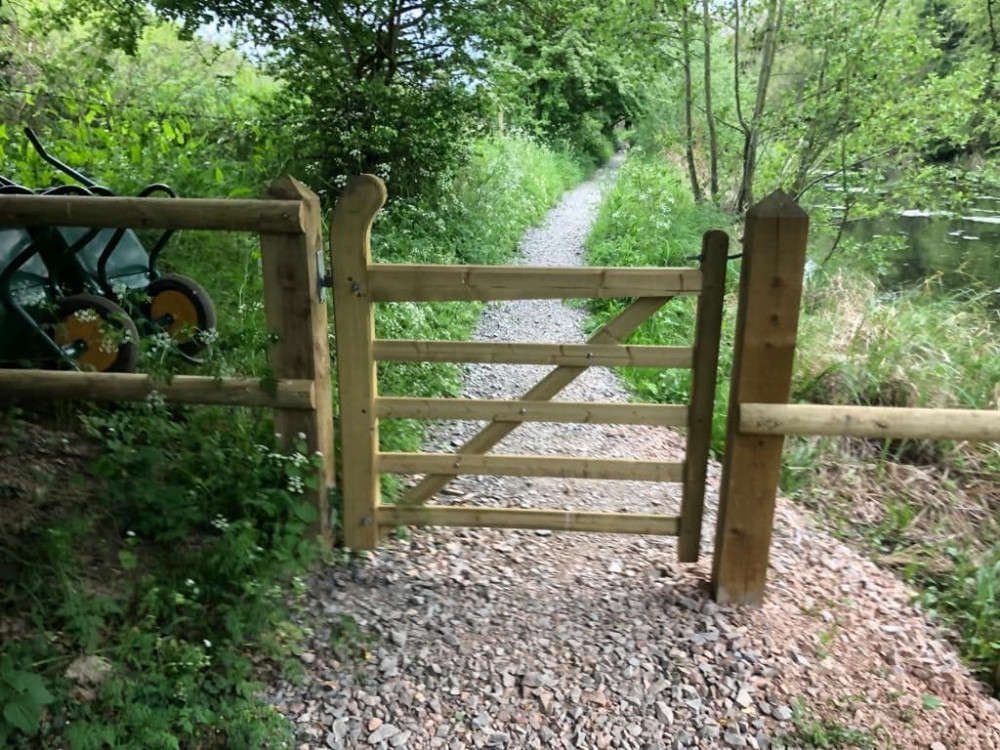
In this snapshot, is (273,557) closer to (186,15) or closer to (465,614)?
(465,614)

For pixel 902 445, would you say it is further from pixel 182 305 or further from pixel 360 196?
pixel 182 305

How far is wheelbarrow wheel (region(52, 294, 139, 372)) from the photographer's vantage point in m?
3.93

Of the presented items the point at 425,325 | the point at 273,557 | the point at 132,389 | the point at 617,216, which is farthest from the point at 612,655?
the point at 617,216

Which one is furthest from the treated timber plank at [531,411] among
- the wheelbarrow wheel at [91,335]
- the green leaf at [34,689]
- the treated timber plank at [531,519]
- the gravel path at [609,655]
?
the wheelbarrow wheel at [91,335]

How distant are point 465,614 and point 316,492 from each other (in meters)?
0.86

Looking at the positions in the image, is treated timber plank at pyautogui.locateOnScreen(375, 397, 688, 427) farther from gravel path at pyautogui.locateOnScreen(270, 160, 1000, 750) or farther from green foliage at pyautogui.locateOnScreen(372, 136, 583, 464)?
green foliage at pyautogui.locateOnScreen(372, 136, 583, 464)

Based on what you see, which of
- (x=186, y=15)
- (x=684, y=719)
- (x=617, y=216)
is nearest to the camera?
(x=684, y=719)

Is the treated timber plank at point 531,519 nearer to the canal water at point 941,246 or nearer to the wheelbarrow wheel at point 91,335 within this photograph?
the wheelbarrow wheel at point 91,335

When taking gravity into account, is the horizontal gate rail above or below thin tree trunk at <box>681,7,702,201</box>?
below

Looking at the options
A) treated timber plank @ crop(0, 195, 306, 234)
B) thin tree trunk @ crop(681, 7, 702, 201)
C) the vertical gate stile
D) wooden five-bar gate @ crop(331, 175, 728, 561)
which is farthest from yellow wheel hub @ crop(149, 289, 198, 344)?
thin tree trunk @ crop(681, 7, 702, 201)

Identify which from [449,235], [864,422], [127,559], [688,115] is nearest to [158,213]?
[127,559]

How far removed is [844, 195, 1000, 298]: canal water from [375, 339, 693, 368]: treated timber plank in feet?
25.1

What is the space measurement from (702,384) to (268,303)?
6.11 ft

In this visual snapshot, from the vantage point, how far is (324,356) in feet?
10.3
